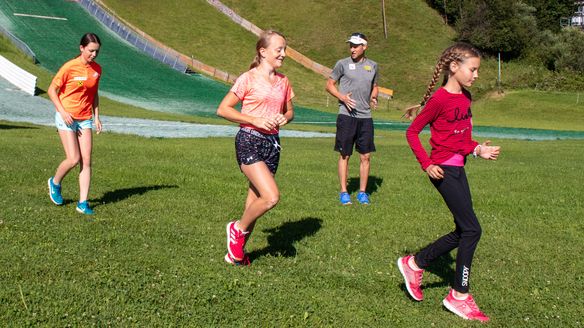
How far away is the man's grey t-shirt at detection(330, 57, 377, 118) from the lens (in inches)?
443

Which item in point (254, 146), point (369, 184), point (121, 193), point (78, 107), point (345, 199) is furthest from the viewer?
point (369, 184)

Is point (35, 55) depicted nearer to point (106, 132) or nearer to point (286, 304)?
point (106, 132)

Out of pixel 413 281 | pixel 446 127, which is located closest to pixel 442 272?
pixel 413 281

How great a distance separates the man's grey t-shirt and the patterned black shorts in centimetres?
463

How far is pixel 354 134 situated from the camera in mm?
11359

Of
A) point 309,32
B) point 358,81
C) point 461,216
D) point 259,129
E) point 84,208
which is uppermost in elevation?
point 309,32

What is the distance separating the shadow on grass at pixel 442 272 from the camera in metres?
6.81

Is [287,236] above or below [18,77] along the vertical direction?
below

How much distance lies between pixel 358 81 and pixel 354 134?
916mm

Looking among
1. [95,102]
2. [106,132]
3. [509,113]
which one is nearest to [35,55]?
[106,132]

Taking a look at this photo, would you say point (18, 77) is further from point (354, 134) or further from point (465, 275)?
point (465, 275)

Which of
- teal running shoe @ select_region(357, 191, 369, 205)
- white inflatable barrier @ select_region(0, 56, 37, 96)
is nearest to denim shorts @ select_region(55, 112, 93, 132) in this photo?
teal running shoe @ select_region(357, 191, 369, 205)

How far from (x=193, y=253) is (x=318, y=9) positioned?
73.3 metres

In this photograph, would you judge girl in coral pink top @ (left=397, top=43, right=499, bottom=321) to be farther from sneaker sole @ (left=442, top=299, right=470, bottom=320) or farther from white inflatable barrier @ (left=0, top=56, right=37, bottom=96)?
white inflatable barrier @ (left=0, top=56, right=37, bottom=96)
